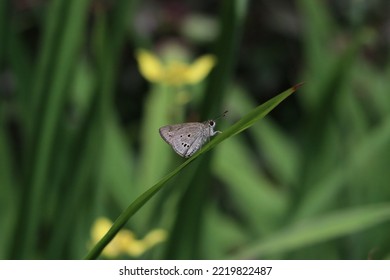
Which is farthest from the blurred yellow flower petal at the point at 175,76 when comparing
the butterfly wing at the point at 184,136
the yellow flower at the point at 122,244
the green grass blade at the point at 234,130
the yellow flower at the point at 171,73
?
the green grass blade at the point at 234,130

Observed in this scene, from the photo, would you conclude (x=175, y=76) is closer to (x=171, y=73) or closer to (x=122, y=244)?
(x=171, y=73)

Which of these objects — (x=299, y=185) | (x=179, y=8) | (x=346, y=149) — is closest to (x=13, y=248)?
(x=299, y=185)

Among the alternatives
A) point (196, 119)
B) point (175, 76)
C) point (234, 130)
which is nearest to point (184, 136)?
point (234, 130)

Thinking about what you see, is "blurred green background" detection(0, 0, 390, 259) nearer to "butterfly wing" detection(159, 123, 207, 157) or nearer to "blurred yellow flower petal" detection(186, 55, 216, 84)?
"blurred yellow flower petal" detection(186, 55, 216, 84)

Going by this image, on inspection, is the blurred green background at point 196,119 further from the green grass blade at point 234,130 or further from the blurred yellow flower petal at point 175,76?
the green grass blade at point 234,130

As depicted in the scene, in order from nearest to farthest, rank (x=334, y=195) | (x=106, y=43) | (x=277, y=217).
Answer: (x=106, y=43)
(x=334, y=195)
(x=277, y=217)
